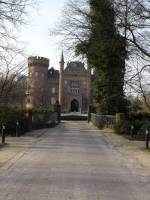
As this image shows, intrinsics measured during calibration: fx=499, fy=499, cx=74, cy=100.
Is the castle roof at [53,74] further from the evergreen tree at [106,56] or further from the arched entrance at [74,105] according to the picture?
the evergreen tree at [106,56]

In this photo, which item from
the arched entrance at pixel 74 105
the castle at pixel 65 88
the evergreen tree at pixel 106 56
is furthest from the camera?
the arched entrance at pixel 74 105

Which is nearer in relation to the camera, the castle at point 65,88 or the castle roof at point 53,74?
the castle at point 65,88

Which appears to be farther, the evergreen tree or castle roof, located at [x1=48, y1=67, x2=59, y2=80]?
castle roof, located at [x1=48, y1=67, x2=59, y2=80]

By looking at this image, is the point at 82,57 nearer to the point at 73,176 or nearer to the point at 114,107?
the point at 114,107

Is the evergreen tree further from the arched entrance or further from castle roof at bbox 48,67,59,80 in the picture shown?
castle roof at bbox 48,67,59,80

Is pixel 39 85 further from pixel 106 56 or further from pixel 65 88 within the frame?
pixel 106 56

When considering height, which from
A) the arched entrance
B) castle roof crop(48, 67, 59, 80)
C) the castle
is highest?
castle roof crop(48, 67, 59, 80)

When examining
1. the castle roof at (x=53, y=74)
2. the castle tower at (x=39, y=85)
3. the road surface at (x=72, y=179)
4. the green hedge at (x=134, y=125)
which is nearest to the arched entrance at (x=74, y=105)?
the castle tower at (x=39, y=85)

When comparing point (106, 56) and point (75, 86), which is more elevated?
point (75, 86)

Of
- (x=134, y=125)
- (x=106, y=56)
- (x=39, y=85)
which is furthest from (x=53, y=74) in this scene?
(x=134, y=125)

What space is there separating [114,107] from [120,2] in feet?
73.2

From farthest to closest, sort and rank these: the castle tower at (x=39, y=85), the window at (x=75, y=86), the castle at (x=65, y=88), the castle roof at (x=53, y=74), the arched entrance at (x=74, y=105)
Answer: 1. the castle roof at (x=53, y=74)
2. the window at (x=75, y=86)
3. the arched entrance at (x=74, y=105)
4. the castle at (x=65, y=88)
5. the castle tower at (x=39, y=85)

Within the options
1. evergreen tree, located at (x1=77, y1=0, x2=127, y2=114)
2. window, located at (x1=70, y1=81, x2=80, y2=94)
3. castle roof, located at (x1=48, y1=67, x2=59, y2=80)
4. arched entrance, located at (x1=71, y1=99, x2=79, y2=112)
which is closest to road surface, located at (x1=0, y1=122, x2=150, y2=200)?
evergreen tree, located at (x1=77, y1=0, x2=127, y2=114)

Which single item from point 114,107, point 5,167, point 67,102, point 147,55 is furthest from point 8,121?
point 67,102
